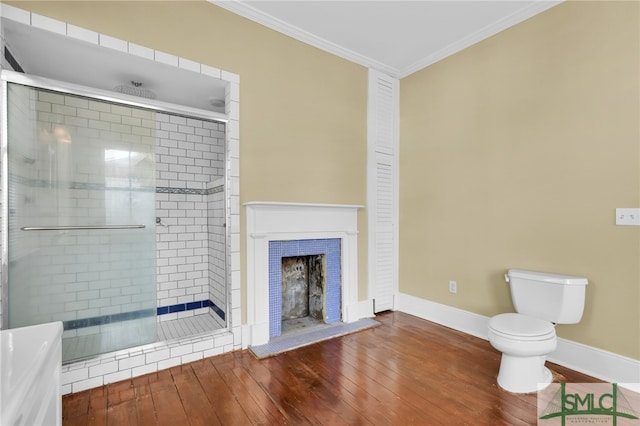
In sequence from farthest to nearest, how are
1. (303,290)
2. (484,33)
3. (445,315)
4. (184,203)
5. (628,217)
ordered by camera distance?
(184,203) < (303,290) < (445,315) < (484,33) < (628,217)

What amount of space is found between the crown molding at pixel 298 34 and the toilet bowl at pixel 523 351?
272 centimetres

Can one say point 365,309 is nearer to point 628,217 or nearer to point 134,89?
point 628,217

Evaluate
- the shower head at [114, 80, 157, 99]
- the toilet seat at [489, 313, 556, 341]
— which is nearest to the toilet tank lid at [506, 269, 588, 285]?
the toilet seat at [489, 313, 556, 341]

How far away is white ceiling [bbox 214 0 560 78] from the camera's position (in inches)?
99.7

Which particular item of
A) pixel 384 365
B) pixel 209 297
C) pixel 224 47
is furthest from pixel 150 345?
pixel 224 47

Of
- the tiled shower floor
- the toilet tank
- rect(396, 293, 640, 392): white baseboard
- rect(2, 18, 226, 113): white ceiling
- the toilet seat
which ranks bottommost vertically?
rect(396, 293, 640, 392): white baseboard

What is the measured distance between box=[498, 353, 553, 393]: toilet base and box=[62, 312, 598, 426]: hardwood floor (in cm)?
5

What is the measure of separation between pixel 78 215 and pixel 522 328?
2.94 meters

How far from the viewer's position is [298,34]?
2910 millimetres

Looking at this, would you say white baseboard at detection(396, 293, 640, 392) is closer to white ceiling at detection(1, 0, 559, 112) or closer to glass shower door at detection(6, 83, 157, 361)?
white ceiling at detection(1, 0, 559, 112)

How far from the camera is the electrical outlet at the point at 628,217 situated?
204 centimetres

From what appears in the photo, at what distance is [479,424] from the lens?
1700 mm

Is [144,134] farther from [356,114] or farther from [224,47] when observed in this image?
[356,114]

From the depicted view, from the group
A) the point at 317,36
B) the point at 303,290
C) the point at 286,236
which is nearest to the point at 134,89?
the point at 317,36
